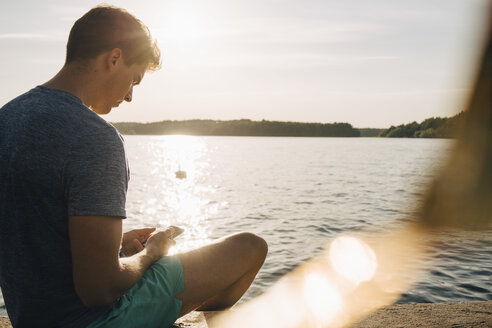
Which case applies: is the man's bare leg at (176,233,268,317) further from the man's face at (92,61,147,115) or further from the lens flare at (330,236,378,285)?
Result: the lens flare at (330,236,378,285)

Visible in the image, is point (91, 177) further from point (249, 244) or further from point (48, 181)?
point (249, 244)

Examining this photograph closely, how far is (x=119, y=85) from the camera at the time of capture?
2.02 metres

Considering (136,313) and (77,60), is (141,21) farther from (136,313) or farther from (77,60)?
(136,313)

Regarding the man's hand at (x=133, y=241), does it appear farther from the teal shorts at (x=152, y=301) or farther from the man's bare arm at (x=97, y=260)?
the man's bare arm at (x=97, y=260)

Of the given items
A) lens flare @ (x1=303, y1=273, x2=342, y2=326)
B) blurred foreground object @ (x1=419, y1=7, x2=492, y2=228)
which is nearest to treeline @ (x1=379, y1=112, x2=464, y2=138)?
blurred foreground object @ (x1=419, y1=7, x2=492, y2=228)

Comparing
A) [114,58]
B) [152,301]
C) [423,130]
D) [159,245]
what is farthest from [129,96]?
[423,130]

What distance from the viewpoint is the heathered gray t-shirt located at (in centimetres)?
161

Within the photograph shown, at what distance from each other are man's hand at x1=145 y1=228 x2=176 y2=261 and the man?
10 centimetres

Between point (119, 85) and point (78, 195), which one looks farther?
point (119, 85)

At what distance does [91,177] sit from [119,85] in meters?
0.61

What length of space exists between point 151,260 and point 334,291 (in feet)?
16.5

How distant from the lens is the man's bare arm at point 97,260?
65.0 inches

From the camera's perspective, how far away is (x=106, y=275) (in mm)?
1779

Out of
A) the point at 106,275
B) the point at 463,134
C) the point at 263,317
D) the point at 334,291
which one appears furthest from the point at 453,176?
the point at 106,275
